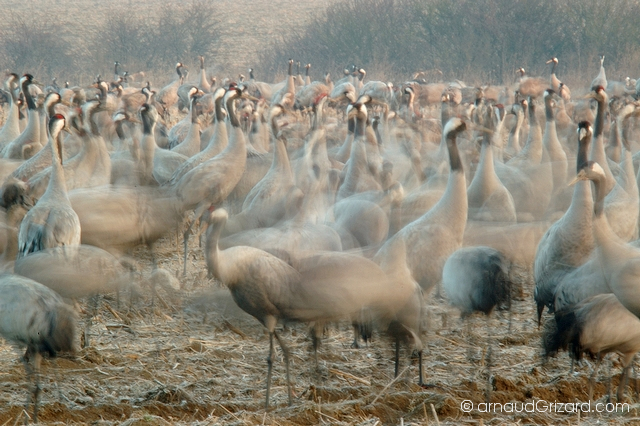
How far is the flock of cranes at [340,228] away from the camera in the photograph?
389 cm

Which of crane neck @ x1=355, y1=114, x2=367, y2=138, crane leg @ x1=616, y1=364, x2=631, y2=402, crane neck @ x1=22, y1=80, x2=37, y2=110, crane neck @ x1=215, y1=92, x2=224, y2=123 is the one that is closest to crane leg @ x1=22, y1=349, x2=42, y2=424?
crane leg @ x1=616, y1=364, x2=631, y2=402

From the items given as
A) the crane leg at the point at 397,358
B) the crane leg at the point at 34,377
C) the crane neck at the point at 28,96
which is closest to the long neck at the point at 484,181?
the crane leg at the point at 397,358

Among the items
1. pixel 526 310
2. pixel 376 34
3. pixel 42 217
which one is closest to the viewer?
pixel 42 217

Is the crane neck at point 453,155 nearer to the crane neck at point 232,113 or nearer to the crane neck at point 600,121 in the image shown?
the crane neck at point 600,121

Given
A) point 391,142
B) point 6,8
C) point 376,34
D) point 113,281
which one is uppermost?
point 6,8

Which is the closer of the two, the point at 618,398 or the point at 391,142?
the point at 618,398

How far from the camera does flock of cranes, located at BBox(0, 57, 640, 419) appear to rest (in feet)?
12.8

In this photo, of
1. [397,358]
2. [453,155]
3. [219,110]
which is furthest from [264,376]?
[219,110]

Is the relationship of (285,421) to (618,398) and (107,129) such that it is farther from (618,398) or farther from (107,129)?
(107,129)

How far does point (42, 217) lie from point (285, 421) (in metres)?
2.14

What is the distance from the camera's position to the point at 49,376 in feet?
13.9

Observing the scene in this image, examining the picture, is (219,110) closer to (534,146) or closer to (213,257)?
(534,146)

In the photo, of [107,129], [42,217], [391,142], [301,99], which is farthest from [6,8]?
[42,217]

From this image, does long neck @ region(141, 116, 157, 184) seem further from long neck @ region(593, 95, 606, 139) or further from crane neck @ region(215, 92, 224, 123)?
long neck @ region(593, 95, 606, 139)
